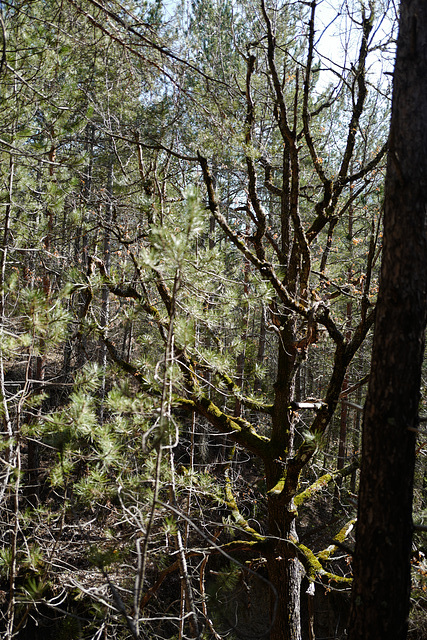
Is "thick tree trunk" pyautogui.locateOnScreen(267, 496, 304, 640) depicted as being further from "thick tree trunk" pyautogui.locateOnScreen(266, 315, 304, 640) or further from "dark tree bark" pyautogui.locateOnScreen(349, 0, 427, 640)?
"dark tree bark" pyautogui.locateOnScreen(349, 0, 427, 640)

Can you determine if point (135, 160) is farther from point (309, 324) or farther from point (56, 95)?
point (309, 324)

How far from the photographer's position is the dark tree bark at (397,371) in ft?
5.83

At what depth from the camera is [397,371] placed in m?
1.85

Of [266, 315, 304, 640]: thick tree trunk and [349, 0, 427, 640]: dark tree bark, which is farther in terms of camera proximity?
[266, 315, 304, 640]: thick tree trunk

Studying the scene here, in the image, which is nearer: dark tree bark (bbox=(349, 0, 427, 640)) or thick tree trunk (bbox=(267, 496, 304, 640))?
dark tree bark (bbox=(349, 0, 427, 640))

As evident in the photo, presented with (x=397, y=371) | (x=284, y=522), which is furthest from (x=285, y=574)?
(x=397, y=371)

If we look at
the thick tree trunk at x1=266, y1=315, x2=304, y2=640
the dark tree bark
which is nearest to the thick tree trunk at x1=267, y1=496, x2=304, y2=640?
the thick tree trunk at x1=266, y1=315, x2=304, y2=640

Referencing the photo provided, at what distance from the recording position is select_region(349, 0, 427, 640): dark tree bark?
1.78 meters

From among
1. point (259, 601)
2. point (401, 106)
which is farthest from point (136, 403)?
point (259, 601)

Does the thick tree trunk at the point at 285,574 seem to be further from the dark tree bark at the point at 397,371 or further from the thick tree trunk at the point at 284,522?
the dark tree bark at the point at 397,371

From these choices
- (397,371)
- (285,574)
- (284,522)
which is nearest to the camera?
(397,371)

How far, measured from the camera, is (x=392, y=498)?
1.80 m

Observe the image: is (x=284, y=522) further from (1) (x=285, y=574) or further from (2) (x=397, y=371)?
(2) (x=397, y=371)

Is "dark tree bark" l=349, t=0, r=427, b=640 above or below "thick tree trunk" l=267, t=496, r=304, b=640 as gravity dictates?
above
